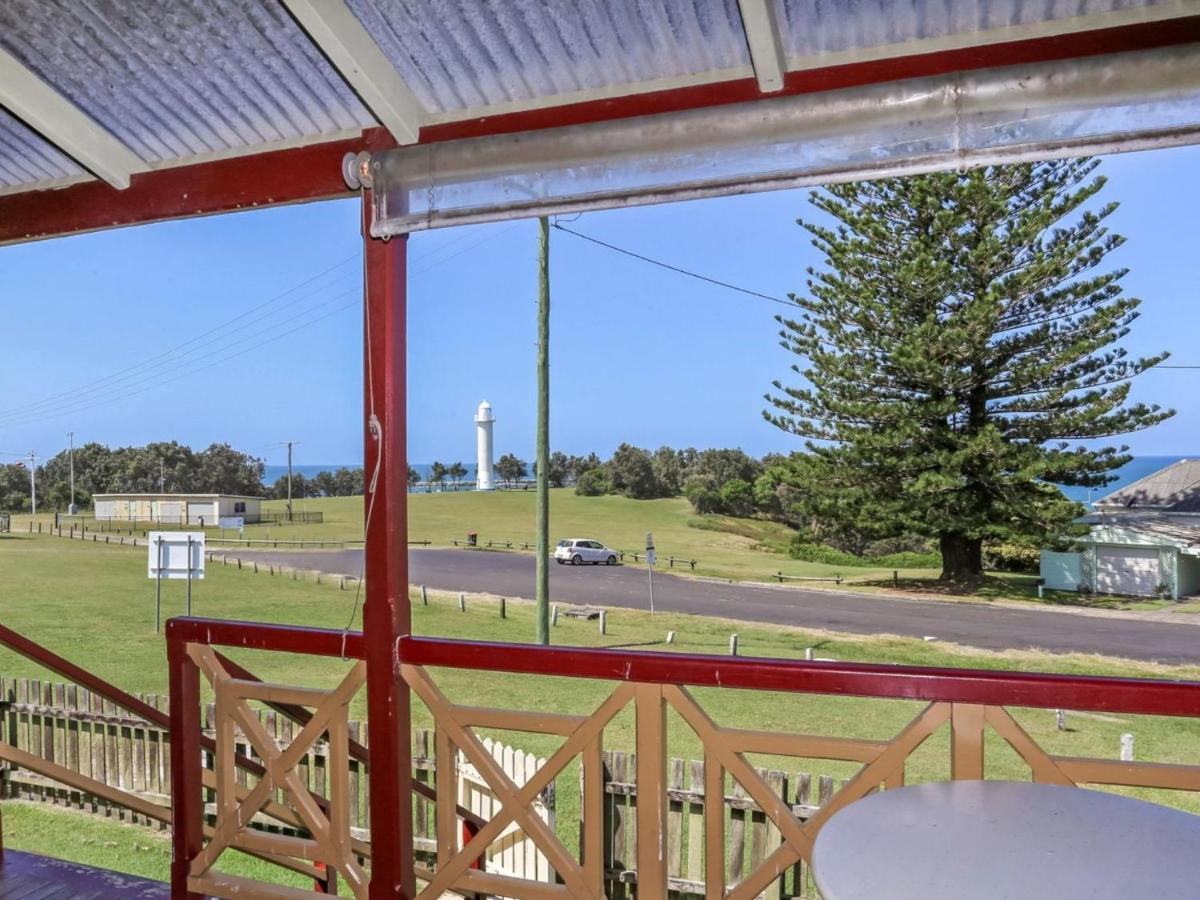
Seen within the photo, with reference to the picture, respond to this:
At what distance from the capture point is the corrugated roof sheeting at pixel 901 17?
1258 mm

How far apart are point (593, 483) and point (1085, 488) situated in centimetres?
1316

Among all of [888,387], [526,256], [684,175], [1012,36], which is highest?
[526,256]

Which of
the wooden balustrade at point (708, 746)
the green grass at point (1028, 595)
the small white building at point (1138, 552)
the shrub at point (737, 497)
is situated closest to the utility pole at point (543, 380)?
the wooden balustrade at point (708, 746)

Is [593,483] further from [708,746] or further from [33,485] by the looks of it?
[708,746]

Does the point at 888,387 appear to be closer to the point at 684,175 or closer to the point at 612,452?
the point at 612,452

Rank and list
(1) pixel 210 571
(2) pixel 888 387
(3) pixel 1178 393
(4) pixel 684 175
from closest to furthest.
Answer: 1. (4) pixel 684 175
2. (3) pixel 1178 393
3. (2) pixel 888 387
4. (1) pixel 210 571

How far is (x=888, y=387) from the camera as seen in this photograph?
63.8ft

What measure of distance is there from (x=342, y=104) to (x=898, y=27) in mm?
1043

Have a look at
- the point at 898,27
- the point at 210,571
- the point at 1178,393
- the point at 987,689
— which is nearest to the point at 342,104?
the point at 898,27

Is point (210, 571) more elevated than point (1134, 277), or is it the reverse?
point (1134, 277)

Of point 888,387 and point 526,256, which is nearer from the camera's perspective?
point 526,256

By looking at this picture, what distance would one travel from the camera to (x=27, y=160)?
196 centimetres

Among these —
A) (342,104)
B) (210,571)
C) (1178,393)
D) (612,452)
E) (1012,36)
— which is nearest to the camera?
(1012,36)

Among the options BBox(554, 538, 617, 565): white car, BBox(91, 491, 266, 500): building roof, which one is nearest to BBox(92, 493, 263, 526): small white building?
BBox(91, 491, 266, 500): building roof
